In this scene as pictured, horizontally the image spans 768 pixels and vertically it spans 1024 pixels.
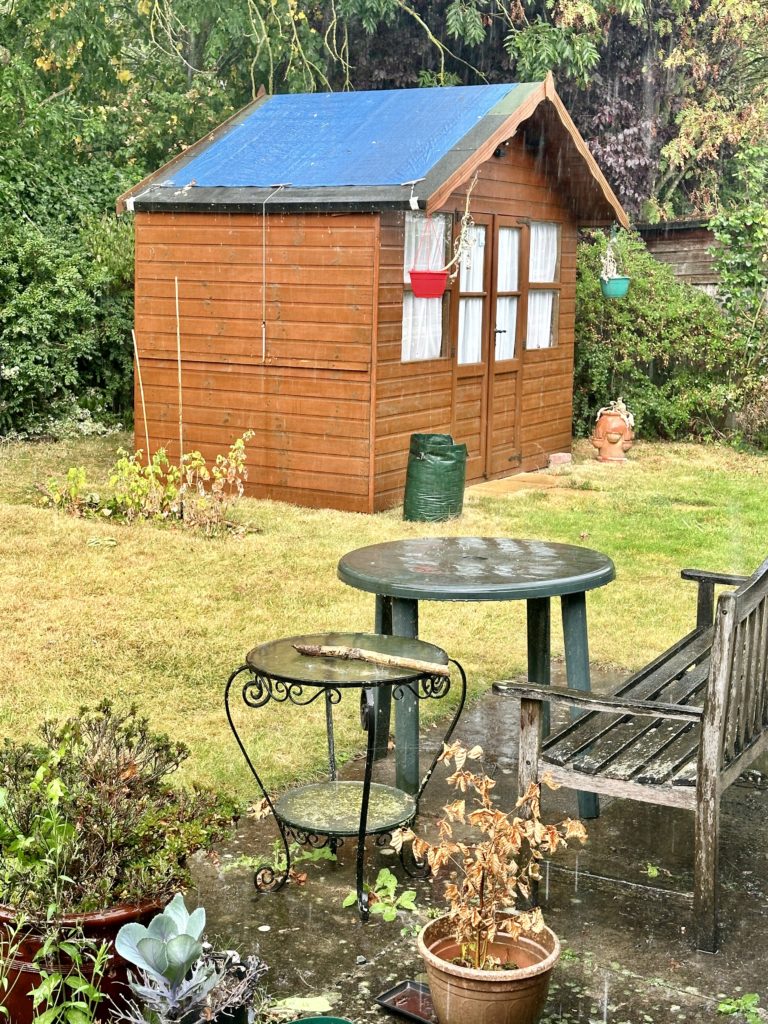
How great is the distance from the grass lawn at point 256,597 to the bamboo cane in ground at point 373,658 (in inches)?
42.6

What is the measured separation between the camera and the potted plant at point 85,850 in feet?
9.70

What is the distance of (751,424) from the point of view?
48.0 feet

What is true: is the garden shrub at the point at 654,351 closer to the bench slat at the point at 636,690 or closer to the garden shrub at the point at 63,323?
the garden shrub at the point at 63,323

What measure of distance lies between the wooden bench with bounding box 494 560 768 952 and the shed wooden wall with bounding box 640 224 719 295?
486 inches

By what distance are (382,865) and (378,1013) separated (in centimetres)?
89

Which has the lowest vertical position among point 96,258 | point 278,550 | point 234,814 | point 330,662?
point 278,550

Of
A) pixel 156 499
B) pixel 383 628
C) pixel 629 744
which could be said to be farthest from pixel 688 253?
pixel 629 744

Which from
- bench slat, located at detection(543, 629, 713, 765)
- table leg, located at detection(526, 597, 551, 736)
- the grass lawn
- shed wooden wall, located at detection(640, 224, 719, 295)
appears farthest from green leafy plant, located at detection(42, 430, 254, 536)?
shed wooden wall, located at detection(640, 224, 719, 295)

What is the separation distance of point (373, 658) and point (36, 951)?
4.35 ft

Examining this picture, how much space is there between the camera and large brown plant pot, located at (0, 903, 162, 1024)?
116 inches

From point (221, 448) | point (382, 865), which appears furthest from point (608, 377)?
point (382, 865)

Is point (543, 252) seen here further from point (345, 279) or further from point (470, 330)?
point (345, 279)

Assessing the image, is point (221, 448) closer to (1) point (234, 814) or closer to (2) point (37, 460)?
(2) point (37, 460)

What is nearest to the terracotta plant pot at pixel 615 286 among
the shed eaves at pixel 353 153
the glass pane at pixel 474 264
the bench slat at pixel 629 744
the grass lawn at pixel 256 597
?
the shed eaves at pixel 353 153
